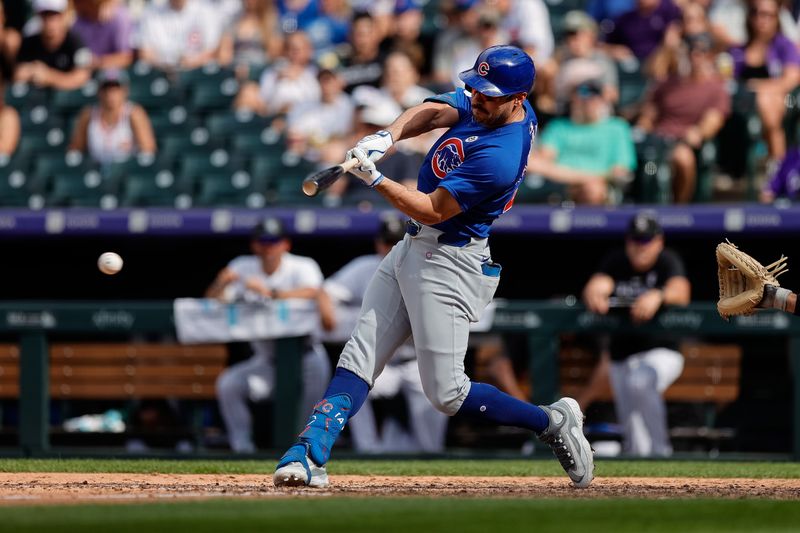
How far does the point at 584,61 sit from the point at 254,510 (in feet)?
19.7

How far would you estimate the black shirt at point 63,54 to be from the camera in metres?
11.1

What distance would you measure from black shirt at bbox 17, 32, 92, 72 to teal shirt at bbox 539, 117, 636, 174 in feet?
13.1

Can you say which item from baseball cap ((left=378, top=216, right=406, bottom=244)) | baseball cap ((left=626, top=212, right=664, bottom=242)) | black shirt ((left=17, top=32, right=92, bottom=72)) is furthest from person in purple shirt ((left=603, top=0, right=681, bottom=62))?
black shirt ((left=17, top=32, right=92, bottom=72))

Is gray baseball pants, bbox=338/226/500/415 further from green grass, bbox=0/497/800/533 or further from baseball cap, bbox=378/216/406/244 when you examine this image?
baseball cap, bbox=378/216/406/244

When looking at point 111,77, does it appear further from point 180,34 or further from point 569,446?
point 569,446

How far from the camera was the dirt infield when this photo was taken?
521cm

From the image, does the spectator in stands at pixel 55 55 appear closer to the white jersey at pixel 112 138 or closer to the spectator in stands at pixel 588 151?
the white jersey at pixel 112 138

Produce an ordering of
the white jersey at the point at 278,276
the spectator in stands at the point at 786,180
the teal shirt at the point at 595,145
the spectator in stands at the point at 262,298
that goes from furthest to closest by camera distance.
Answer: the teal shirt at the point at 595,145, the spectator in stands at the point at 786,180, the white jersey at the point at 278,276, the spectator in stands at the point at 262,298

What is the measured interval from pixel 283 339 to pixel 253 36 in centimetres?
398

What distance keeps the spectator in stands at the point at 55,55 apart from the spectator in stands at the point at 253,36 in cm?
113

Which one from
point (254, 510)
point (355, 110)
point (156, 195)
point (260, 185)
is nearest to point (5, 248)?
point (156, 195)

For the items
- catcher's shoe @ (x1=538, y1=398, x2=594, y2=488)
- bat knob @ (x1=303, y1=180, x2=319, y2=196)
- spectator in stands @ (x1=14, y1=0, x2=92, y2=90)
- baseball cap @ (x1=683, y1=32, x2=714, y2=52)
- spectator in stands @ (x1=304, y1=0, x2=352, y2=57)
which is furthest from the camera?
spectator in stands @ (x1=304, y1=0, x2=352, y2=57)

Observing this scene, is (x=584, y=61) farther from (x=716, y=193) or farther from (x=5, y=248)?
(x=5, y=248)

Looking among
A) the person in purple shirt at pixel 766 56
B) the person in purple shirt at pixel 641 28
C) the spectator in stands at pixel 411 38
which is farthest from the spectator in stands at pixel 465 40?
the person in purple shirt at pixel 766 56
